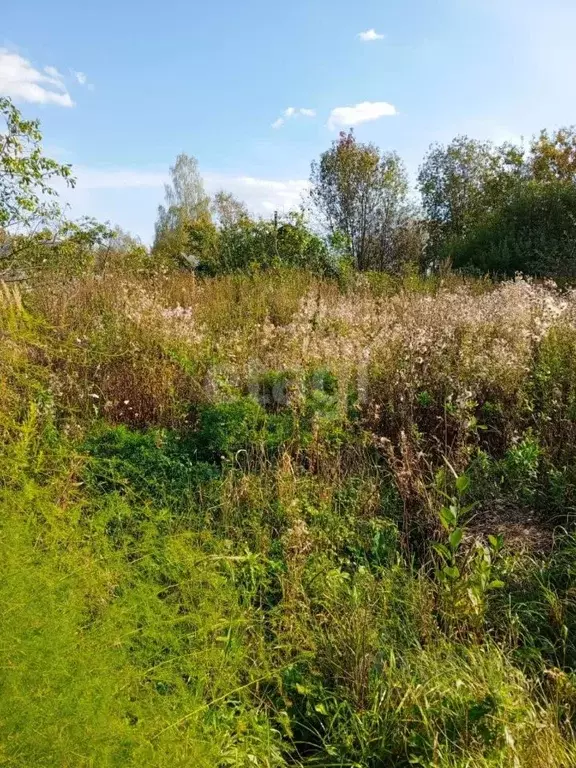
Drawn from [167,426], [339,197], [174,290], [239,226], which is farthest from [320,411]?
[339,197]

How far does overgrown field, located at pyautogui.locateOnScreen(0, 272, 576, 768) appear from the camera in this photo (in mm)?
1921

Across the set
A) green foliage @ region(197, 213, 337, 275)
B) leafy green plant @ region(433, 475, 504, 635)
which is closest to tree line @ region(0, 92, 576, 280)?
green foliage @ region(197, 213, 337, 275)

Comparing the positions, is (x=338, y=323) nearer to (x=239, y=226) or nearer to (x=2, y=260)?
(x=2, y=260)

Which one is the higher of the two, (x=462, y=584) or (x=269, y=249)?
(x=269, y=249)

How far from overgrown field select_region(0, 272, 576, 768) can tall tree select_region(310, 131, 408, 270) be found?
10130 mm

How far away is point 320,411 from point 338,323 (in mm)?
2422

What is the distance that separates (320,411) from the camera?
4.15 m

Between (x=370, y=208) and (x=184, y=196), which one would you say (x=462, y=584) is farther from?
(x=184, y=196)

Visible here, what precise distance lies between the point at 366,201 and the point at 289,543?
14023 millimetres

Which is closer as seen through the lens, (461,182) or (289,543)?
(289,543)

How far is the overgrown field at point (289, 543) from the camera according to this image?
6.30 feet

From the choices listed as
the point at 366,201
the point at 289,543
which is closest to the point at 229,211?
the point at 366,201

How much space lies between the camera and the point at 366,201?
15.8 metres

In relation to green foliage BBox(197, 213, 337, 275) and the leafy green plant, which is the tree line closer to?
green foliage BBox(197, 213, 337, 275)
